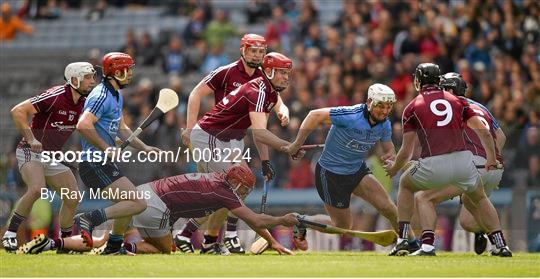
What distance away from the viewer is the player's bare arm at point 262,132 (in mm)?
14680

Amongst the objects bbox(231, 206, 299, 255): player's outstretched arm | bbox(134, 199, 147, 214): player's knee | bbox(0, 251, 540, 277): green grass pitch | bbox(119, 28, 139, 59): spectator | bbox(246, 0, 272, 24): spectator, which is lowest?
bbox(0, 251, 540, 277): green grass pitch

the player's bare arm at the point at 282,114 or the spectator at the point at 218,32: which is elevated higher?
the spectator at the point at 218,32

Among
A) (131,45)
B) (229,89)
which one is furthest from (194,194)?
(131,45)

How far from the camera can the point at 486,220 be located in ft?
47.5

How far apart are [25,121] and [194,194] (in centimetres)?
189

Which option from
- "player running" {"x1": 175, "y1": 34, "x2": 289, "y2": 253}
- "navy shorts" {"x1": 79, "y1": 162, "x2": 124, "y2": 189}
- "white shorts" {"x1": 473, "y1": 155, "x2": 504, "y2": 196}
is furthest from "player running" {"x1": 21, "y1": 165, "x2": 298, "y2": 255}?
"white shorts" {"x1": 473, "y1": 155, "x2": 504, "y2": 196}

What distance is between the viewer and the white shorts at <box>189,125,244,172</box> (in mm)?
15000

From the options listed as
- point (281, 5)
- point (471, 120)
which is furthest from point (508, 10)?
point (471, 120)

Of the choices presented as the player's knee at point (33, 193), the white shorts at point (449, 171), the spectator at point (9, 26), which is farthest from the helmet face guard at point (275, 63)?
the spectator at point (9, 26)

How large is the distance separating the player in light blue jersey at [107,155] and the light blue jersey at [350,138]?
83.7 inches

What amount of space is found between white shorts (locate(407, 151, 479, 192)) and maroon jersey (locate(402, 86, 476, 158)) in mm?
73

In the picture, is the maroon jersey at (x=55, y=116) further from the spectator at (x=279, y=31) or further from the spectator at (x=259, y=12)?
the spectator at (x=259, y=12)

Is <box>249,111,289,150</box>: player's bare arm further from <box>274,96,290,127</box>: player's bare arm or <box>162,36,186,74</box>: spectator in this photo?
<box>162,36,186,74</box>: spectator

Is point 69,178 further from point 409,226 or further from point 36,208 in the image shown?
point 409,226
